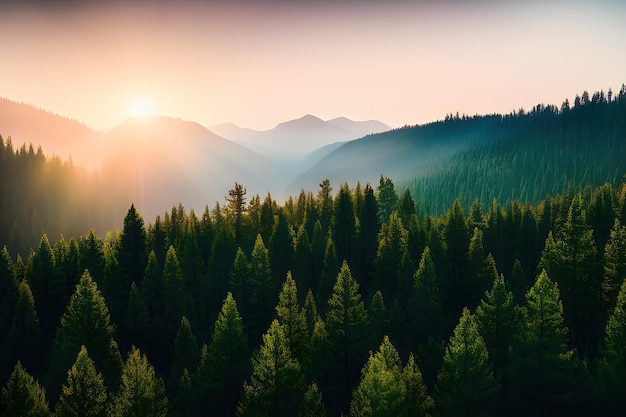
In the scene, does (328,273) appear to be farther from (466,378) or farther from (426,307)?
(466,378)

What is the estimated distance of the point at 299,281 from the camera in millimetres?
62188

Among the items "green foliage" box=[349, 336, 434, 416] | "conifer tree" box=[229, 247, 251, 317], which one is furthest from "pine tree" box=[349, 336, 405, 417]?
"conifer tree" box=[229, 247, 251, 317]

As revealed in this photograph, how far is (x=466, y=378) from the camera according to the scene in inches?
1314

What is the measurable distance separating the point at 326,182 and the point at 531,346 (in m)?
48.7

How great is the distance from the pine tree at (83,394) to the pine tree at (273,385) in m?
9.75

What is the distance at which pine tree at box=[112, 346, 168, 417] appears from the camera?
31578 millimetres

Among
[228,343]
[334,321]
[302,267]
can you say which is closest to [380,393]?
[334,321]

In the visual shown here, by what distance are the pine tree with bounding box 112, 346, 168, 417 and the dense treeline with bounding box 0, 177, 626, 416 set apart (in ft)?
0.31

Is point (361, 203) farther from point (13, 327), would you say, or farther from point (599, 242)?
point (13, 327)

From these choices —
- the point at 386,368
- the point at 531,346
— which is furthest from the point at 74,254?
the point at 531,346

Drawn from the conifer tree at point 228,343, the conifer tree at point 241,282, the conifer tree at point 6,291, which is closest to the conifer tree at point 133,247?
the conifer tree at point 6,291

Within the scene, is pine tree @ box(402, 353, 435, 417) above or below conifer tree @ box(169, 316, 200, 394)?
above

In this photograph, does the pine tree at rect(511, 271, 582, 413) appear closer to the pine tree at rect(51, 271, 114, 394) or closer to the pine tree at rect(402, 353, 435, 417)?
the pine tree at rect(402, 353, 435, 417)

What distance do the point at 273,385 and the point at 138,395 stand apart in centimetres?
911
